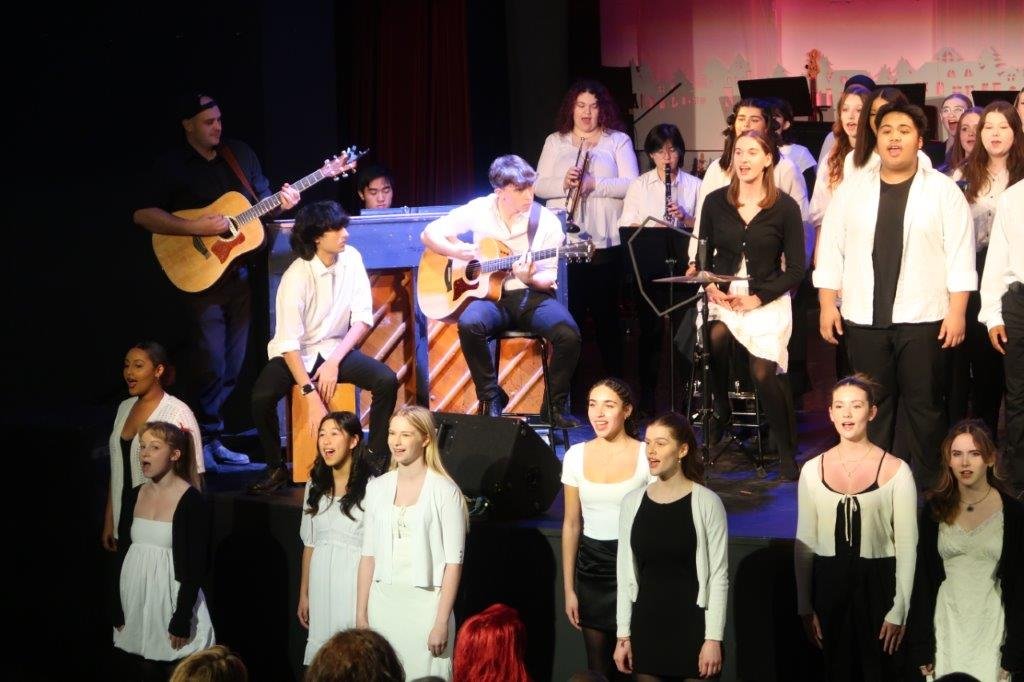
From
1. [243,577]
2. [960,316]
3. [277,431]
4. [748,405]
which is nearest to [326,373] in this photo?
[277,431]

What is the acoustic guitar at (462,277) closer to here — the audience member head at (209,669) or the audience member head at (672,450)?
the audience member head at (672,450)

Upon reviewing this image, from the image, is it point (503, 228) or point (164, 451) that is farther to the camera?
point (503, 228)

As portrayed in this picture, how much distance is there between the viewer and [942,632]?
5039 millimetres

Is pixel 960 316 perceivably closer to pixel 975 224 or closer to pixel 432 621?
pixel 975 224

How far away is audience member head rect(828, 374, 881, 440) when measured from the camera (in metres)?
5.07

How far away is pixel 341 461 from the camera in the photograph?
5832 millimetres

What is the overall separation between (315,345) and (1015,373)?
10.4 feet

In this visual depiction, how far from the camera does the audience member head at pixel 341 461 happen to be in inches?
227

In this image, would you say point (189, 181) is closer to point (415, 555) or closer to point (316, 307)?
point (316, 307)

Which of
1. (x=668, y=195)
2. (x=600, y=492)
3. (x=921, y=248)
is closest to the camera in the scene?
(x=600, y=492)

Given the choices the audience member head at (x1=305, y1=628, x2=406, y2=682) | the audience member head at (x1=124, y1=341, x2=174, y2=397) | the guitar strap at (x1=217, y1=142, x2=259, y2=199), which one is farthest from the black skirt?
the guitar strap at (x1=217, y1=142, x2=259, y2=199)

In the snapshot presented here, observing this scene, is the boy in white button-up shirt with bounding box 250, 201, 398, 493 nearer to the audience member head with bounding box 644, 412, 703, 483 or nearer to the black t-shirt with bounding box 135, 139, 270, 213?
the black t-shirt with bounding box 135, 139, 270, 213

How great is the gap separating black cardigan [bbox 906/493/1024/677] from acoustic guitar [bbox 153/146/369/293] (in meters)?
3.66

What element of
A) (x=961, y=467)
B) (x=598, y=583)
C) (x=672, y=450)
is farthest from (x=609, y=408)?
(x=961, y=467)
